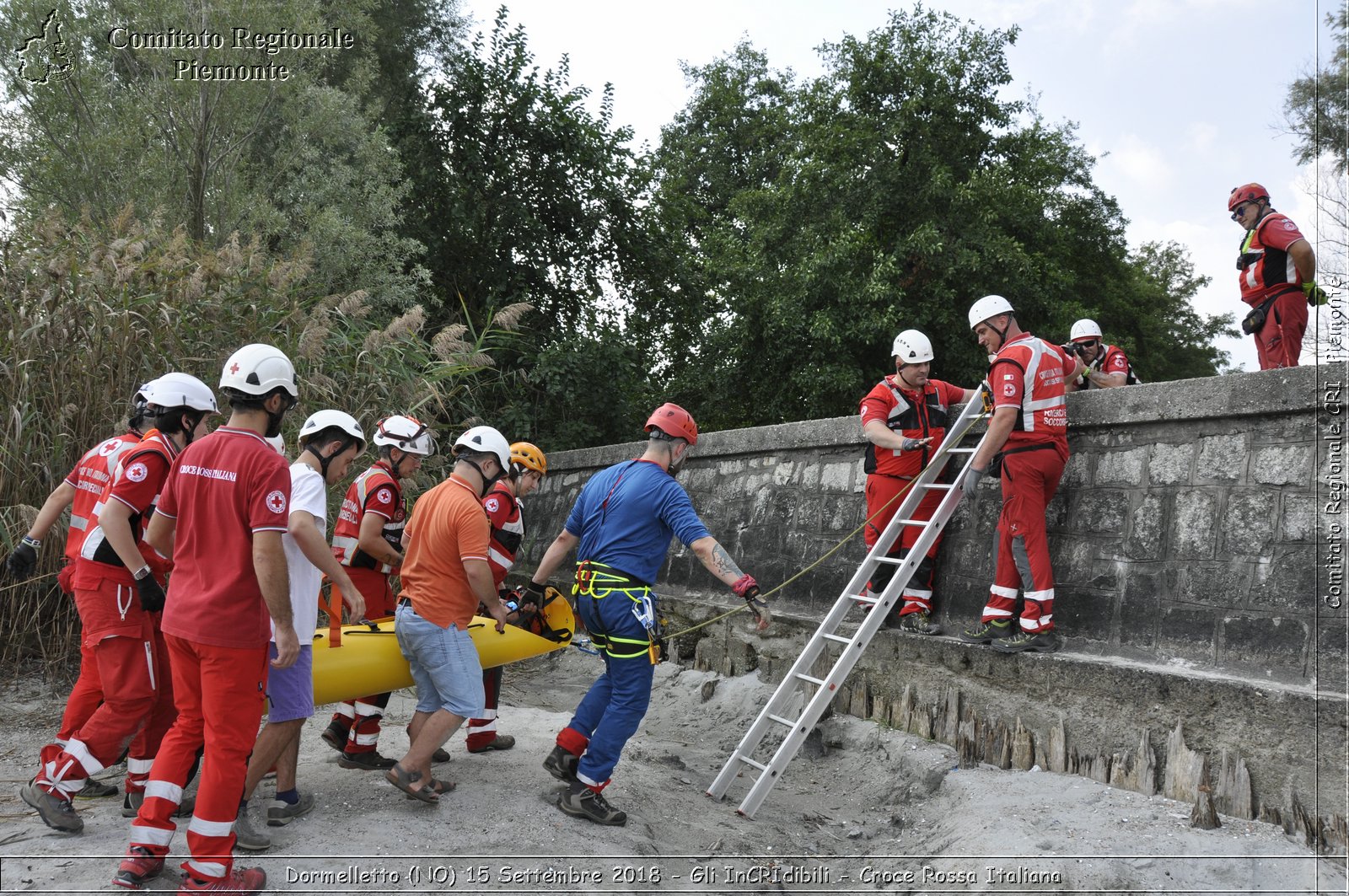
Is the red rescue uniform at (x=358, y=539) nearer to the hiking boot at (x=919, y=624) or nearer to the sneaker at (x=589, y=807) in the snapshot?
the sneaker at (x=589, y=807)

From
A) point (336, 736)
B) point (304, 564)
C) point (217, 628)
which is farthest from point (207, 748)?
point (336, 736)

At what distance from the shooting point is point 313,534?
4.23 m

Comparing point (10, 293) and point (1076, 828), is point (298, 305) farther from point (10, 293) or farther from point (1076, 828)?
point (1076, 828)

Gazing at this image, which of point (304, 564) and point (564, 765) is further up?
point (304, 564)

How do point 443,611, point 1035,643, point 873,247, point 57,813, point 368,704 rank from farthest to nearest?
point 873,247 → point 368,704 → point 1035,643 → point 443,611 → point 57,813

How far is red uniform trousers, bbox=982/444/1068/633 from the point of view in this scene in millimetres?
5199

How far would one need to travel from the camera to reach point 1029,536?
5230 mm

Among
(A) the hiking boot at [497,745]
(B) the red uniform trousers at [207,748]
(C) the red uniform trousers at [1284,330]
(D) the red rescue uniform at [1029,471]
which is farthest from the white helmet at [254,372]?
(C) the red uniform trousers at [1284,330]

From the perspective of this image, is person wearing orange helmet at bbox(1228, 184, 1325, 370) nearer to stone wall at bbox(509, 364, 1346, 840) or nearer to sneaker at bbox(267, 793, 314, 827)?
stone wall at bbox(509, 364, 1346, 840)

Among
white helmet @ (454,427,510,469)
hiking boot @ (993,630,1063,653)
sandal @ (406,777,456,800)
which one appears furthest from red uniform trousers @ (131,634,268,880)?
hiking boot @ (993,630,1063,653)

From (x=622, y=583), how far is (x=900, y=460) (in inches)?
90.6

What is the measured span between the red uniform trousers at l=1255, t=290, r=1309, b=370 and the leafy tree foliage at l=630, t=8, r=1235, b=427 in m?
10.6

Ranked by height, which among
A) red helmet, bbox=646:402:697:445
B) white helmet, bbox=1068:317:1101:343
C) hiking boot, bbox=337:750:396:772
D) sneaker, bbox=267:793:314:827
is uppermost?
white helmet, bbox=1068:317:1101:343

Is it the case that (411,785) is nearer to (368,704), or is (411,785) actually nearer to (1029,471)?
(368,704)
